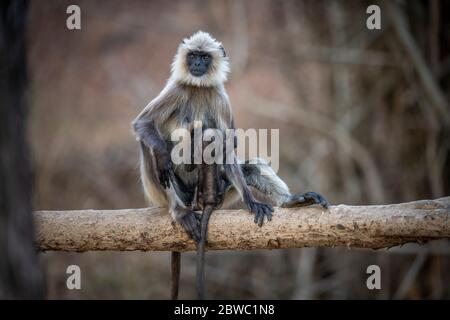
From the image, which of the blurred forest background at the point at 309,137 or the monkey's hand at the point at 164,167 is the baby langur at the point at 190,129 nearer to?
the monkey's hand at the point at 164,167

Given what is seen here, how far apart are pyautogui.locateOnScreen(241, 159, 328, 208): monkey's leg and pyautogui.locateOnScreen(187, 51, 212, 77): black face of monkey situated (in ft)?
3.52

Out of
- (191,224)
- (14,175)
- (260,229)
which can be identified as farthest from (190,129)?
(14,175)

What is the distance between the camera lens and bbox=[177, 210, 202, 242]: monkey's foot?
582cm

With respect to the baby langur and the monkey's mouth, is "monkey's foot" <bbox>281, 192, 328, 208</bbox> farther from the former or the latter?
the monkey's mouth

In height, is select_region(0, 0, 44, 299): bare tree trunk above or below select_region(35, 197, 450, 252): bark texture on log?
above

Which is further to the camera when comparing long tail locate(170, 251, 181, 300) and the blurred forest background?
the blurred forest background

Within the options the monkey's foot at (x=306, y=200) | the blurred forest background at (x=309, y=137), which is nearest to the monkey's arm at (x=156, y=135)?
the monkey's foot at (x=306, y=200)

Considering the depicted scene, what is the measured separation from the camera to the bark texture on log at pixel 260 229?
5348 millimetres

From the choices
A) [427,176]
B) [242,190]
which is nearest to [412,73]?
[427,176]

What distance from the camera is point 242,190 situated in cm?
620

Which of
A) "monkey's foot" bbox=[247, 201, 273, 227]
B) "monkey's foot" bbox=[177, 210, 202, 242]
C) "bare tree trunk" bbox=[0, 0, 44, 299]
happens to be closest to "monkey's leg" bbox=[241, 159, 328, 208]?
"monkey's foot" bbox=[247, 201, 273, 227]

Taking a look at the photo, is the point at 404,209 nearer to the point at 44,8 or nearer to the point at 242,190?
the point at 242,190

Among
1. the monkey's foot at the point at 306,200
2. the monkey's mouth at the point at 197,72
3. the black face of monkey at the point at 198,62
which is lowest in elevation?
the monkey's foot at the point at 306,200
